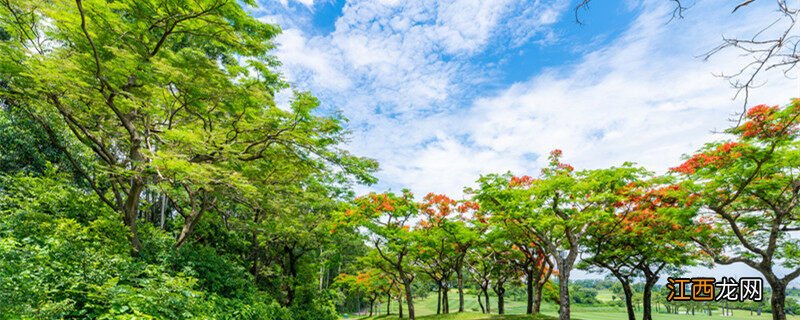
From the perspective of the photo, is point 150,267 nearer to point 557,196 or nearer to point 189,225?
point 189,225

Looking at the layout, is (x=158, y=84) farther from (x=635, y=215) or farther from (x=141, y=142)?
(x=635, y=215)

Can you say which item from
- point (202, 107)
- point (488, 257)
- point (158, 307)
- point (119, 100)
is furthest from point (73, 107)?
point (488, 257)

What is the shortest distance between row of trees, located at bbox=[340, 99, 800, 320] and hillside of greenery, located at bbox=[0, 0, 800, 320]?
86 mm

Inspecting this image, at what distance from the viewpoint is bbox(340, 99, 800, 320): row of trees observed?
11.4m

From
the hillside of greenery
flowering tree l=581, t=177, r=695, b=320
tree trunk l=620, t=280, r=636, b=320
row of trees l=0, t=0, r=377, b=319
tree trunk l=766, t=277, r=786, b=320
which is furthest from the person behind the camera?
tree trunk l=620, t=280, r=636, b=320

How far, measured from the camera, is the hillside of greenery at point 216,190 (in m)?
7.28

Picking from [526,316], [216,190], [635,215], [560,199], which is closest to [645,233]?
[635,215]

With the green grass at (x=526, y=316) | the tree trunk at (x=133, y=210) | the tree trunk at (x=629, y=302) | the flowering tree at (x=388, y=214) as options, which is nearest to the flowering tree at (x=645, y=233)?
the tree trunk at (x=629, y=302)

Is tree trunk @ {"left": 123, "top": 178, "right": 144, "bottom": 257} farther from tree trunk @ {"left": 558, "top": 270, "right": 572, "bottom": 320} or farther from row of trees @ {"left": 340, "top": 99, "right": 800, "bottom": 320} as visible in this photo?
tree trunk @ {"left": 558, "top": 270, "right": 572, "bottom": 320}

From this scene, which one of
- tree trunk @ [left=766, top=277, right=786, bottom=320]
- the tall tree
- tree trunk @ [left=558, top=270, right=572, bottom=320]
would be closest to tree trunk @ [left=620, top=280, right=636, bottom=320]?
tree trunk @ [left=558, top=270, right=572, bottom=320]

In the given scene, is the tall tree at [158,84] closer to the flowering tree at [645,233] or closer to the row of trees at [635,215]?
the row of trees at [635,215]

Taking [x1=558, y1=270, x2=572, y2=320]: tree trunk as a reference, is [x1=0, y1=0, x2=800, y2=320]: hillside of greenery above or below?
above

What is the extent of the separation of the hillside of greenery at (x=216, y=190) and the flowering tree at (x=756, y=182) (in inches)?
2.8

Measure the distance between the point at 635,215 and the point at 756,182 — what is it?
4.68 metres
